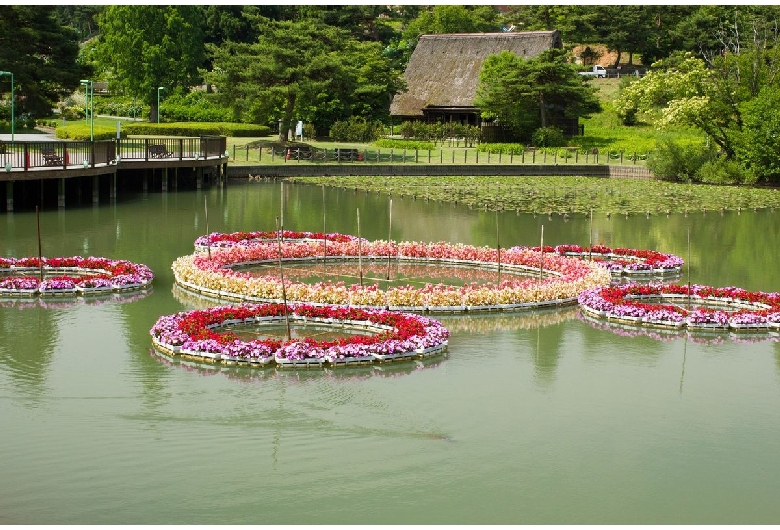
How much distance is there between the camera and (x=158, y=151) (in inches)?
1941

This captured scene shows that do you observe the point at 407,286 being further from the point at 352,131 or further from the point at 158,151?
the point at 352,131

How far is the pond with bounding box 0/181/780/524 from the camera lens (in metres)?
14.6

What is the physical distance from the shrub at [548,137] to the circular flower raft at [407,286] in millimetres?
35841

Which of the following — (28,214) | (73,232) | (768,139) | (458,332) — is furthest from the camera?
(768,139)

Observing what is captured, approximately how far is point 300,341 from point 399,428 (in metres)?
4.30

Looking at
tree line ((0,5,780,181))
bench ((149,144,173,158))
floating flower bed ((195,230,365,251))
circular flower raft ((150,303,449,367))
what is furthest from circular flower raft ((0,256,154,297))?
tree line ((0,5,780,181))

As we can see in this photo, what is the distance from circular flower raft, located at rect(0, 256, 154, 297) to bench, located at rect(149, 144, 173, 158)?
19.9 metres

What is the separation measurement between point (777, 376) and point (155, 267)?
1627cm

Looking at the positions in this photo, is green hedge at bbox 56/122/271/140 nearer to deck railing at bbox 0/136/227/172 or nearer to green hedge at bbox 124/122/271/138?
green hedge at bbox 124/122/271/138

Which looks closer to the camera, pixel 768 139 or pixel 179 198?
pixel 179 198

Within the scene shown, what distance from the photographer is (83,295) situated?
2653cm

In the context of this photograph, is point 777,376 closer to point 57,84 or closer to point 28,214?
point 28,214

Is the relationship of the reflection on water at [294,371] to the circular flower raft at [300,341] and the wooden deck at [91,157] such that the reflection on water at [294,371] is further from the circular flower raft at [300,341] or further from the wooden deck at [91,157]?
the wooden deck at [91,157]

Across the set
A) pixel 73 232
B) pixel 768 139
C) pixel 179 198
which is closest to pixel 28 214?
pixel 73 232
